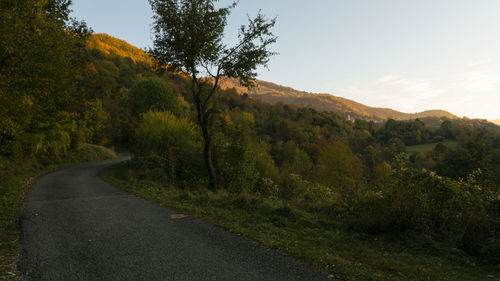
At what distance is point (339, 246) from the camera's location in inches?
240

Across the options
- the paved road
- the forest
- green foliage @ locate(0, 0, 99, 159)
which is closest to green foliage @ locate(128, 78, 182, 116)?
the forest

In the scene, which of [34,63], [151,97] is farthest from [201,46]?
[151,97]

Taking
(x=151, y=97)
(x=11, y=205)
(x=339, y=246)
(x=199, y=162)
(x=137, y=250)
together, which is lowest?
(x=11, y=205)

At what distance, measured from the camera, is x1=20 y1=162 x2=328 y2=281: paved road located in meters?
4.23

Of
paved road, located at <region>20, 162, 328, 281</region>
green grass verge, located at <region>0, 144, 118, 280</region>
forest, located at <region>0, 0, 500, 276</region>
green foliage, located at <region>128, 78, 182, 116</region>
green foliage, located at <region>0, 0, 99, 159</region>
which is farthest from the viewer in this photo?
green foliage, located at <region>128, 78, 182, 116</region>

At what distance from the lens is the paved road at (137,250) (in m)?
4.23

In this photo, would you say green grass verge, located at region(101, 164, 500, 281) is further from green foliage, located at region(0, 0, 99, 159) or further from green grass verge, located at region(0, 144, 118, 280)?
green foliage, located at region(0, 0, 99, 159)

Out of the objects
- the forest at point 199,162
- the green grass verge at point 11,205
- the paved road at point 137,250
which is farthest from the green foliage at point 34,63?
the paved road at point 137,250

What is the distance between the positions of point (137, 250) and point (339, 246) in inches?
178

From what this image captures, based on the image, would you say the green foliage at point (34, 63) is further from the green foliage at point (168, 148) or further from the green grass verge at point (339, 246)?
the green grass verge at point (339, 246)

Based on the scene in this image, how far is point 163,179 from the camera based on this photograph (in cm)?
1706

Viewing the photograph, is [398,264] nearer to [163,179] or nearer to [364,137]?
[163,179]

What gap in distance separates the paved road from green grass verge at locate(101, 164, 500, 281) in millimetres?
573

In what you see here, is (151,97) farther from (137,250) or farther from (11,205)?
(137,250)
